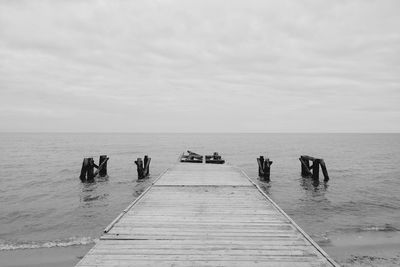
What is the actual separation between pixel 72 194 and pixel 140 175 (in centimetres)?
550

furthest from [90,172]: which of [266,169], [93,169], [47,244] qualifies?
[266,169]

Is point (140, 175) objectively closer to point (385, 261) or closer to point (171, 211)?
point (171, 211)

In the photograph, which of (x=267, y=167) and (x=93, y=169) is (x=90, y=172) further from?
(x=267, y=167)

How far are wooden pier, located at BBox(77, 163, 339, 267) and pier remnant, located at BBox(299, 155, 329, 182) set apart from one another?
13.1 metres

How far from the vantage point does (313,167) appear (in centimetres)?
2169

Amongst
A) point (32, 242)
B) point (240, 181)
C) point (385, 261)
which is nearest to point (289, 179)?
point (240, 181)

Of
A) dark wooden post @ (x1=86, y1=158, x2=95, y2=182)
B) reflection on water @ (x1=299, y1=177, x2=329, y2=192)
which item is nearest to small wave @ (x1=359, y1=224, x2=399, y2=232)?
reflection on water @ (x1=299, y1=177, x2=329, y2=192)

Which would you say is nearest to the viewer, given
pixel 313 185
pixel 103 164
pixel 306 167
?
pixel 313 185

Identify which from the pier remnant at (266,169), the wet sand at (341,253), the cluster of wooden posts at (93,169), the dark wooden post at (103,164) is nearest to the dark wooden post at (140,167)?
the cluster of wooden posts at (93,169)

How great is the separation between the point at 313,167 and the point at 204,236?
17.6 m

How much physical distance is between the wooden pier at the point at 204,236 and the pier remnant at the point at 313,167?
1306 cm

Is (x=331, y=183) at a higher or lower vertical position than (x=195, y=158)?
lower

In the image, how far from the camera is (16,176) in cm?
2552

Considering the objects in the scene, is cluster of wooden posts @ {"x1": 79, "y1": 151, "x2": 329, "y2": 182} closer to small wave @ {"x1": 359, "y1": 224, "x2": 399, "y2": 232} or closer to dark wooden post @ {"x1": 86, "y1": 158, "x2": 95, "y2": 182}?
dark wooden post @ {"x1": 86, "y1": 158, "x2": 95, "y2": 182}
